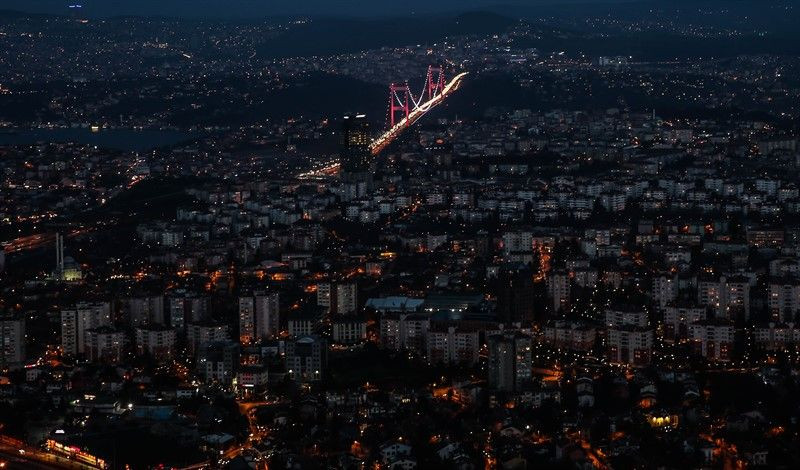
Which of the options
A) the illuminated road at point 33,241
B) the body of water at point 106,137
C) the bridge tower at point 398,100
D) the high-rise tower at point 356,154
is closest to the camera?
the illuminated road at point 33,241

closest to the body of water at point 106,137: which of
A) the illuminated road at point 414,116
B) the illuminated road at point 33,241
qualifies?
the illuminated road at point 414,116

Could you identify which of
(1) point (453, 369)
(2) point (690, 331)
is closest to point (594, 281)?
(2) point (690, 331)

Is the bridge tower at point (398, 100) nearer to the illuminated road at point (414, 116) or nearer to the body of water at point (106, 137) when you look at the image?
the illuminated road at point (414, 116)

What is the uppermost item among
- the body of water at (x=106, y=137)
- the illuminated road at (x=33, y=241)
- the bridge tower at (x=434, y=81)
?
the bridge tower at (x=434, y=81)

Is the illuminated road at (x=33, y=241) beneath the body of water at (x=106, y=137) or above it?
above

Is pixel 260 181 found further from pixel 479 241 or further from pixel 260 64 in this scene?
pixel 260 64

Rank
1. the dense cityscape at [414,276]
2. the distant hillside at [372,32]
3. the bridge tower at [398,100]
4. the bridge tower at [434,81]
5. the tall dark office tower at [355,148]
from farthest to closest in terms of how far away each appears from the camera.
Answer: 1. the distant hillside at [372,32]
2. the bridge tower at [434,81]
3. the bridge tower at [398,100]
4. the tall dark office tower at [355,148]
5. the dense cityscape at [414,276]

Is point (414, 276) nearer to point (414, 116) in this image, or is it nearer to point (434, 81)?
point (414, 116)
